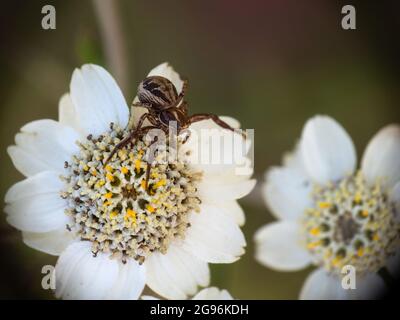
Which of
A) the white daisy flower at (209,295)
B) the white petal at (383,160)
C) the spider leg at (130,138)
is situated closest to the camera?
the spider leg at (130,138)

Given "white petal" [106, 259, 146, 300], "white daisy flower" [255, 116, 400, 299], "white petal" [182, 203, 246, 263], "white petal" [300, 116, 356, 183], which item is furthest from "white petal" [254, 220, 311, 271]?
"white petal" [106, 259, 146, 300]

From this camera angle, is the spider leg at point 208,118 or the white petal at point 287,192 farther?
the white petal at point 287,192

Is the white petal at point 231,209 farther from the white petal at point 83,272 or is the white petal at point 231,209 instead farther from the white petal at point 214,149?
the white petal at point 83,272

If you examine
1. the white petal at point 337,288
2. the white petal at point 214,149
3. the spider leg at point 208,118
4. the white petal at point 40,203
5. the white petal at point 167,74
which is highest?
the white petal at point 167,74

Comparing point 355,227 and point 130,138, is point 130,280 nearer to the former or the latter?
point 130,138

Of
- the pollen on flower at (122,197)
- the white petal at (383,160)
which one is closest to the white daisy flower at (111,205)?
the pollen on flower at (122,197)

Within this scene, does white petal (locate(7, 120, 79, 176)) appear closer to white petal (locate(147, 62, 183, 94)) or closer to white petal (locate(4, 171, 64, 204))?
white petal (locate(4, 171, 64, 204))

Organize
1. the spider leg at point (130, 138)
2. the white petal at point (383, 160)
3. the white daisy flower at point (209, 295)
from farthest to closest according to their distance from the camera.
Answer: the white petal at point (383, 160) → the white daisy flower at point (209, 295) → the spider leg at point (130, 138)
